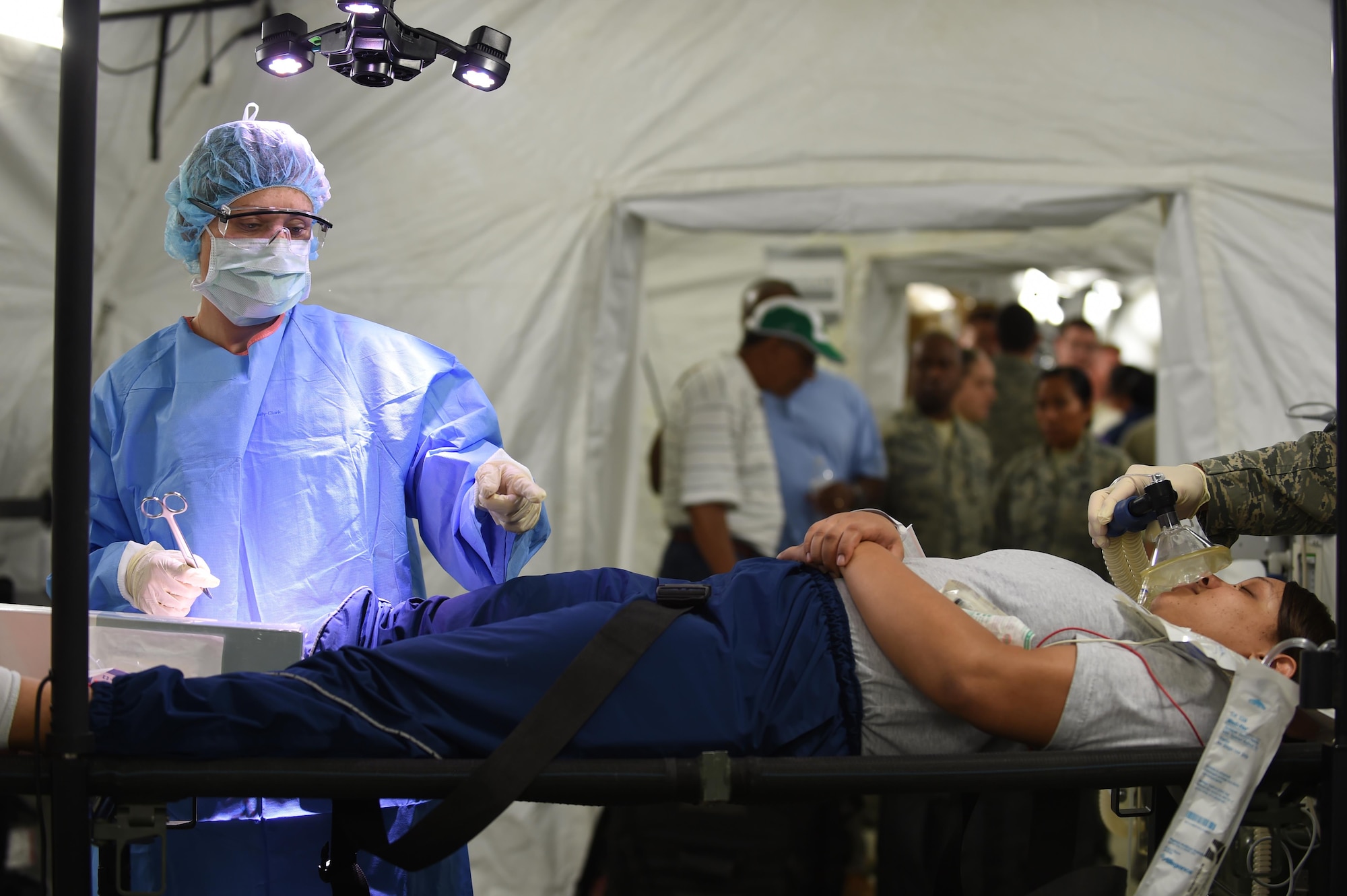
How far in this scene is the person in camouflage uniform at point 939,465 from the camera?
396cm

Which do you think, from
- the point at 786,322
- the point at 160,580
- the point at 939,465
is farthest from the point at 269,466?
the point at 939,465

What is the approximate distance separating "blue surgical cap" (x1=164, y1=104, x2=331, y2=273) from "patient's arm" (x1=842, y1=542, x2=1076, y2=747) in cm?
103

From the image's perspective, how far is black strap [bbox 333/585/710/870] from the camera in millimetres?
1265

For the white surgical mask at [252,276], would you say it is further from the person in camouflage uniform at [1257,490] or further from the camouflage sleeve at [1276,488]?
the camouflage sleeve at [1276,488]

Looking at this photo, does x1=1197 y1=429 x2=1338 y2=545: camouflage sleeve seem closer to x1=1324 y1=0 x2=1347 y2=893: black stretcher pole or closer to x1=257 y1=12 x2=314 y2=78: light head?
x1=1324 y1=0 x2=1347 y2=893: black stretcher pole

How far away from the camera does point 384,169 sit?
82.0 inches

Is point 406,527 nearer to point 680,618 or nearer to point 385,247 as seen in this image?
point 680,618

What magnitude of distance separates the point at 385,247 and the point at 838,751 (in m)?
1.33

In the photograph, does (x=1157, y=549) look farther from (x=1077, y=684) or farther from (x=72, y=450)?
(x=72, y=450)

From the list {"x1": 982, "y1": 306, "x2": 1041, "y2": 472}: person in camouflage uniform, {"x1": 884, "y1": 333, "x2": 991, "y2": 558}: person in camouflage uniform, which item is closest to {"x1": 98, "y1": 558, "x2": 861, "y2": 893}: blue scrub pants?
{"x1": 884, "y1": 333, "x2": 991, "y2": 558}: person in camouflage uniform

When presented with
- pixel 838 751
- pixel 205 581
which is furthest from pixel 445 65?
pixel 838 751

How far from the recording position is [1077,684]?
1.38m

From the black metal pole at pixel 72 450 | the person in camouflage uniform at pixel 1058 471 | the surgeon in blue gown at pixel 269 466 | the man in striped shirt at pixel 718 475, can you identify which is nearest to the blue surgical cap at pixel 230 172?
the surgeon in blue gown at pixel 269 466

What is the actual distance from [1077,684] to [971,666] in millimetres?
148
